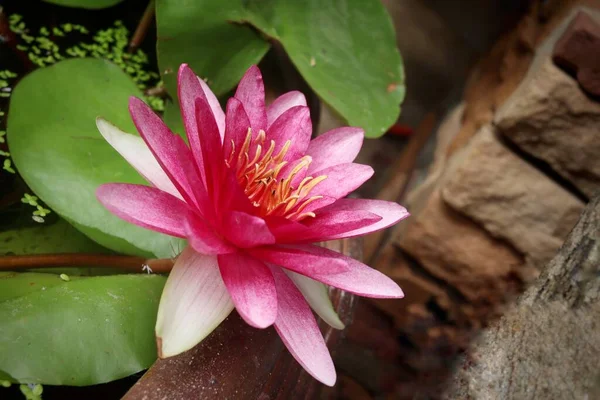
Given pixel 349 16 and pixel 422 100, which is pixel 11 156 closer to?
pixel 349 16

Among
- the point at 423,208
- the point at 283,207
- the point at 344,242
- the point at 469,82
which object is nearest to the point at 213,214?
the point at 283,207

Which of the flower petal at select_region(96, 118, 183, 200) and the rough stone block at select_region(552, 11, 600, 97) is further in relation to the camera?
the rough stone block at select_region(552, 11, 600, 97)

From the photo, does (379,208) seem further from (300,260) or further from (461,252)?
(461,252)

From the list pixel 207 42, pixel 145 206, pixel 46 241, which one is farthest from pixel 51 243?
pixel 207 42

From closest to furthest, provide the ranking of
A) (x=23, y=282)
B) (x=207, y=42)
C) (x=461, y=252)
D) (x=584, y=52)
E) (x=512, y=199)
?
1. (x=23, y=282)
2. (x=207, y=42)
3. (x=584, y=52)
4. (x=512, y=199)
5. (x=461, y=252)

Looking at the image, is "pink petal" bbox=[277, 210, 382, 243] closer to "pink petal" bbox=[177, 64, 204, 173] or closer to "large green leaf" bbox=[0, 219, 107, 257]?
"pink petal" bbox=[177, 64, 204, 173]

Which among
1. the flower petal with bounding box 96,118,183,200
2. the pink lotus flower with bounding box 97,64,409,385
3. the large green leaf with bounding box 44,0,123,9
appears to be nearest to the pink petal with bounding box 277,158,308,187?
the pink lotus flower with bounding box 97,64,409,385

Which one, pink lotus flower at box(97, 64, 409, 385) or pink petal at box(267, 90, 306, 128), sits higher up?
pink petal at box(267, 90, 306, 128)
